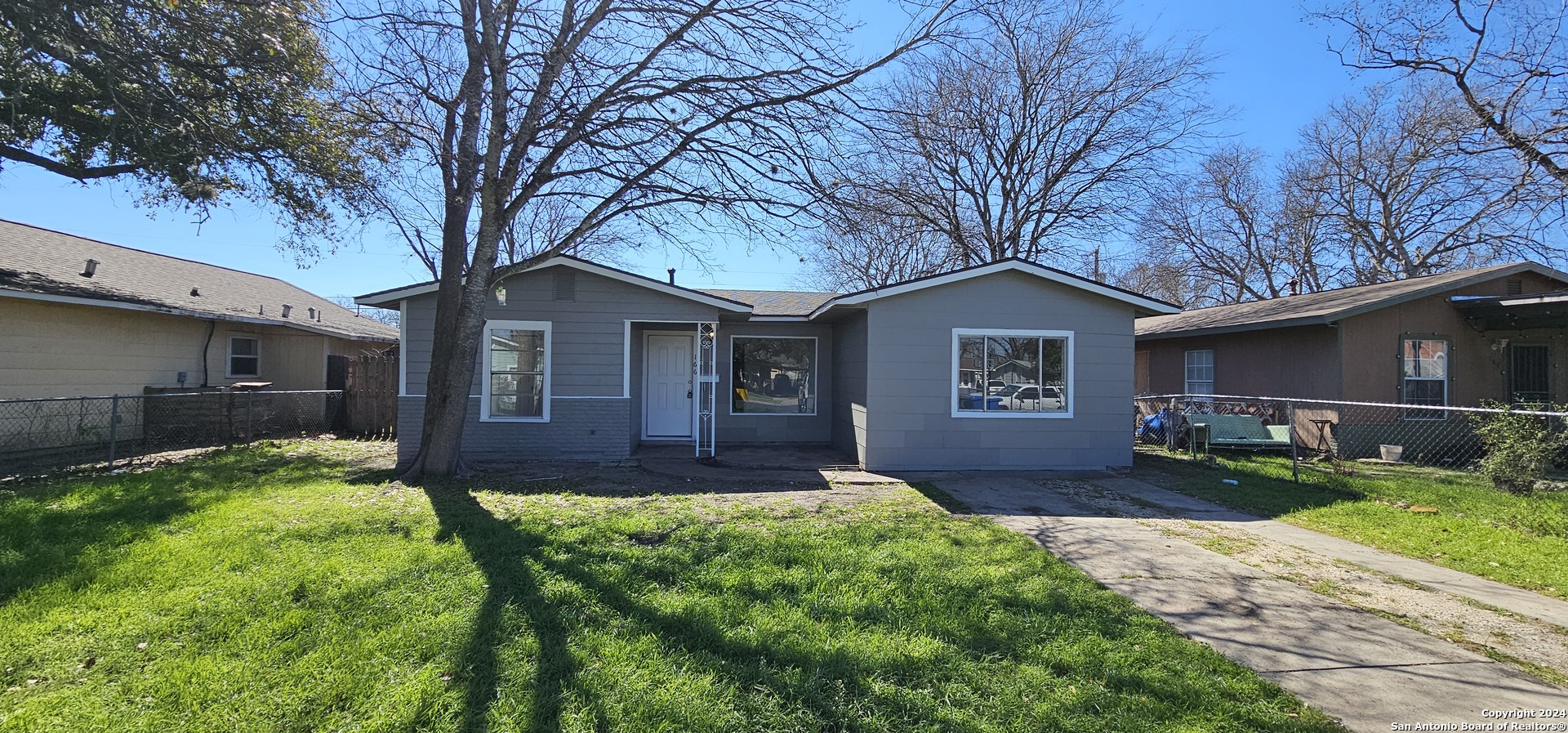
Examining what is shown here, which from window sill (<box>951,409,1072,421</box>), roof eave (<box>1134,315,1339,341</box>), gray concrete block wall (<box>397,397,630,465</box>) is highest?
roof eave (<box>1134,315,1339,341</box>)

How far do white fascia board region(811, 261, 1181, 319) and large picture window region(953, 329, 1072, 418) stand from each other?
0.79 meters

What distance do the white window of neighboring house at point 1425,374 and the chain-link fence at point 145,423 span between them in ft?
65.3

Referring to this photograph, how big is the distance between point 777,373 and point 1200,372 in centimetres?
955

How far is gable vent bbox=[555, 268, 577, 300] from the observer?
33.1 feet

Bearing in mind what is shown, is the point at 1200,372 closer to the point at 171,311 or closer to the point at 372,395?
the point at 372,395

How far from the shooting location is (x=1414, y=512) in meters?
6.98

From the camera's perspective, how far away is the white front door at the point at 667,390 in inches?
483

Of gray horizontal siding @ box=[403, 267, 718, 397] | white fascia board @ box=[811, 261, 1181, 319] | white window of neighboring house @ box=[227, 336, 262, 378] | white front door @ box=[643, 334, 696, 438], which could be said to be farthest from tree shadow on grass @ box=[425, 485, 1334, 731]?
white window of neighboring house @ box=[227, 336, 262, 378]

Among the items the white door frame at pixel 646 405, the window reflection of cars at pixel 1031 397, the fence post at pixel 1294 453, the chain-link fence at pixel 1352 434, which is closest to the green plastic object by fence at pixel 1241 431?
the chain-link fence at pixel 1352 434

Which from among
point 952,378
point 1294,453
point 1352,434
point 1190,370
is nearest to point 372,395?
point 952,378

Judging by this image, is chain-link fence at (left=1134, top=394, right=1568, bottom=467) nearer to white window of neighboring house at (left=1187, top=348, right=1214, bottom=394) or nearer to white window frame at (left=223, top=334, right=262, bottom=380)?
white window of neighboring house at (left=1187, top=348, right=1214, bottom=394)

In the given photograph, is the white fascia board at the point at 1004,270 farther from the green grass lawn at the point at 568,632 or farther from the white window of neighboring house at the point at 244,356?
the white window of neighboring house at the point at 244,356

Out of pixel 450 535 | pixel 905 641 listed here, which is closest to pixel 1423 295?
pixel 905 641

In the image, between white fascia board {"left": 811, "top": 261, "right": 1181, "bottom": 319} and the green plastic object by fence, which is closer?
white fascia board {"left": 811, "top": 261, "right": 1181, "bottom": 319}
